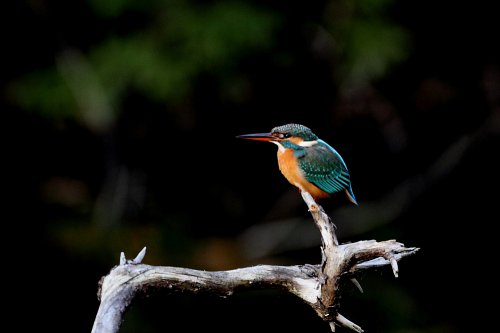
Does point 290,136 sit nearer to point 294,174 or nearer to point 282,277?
point 294,174

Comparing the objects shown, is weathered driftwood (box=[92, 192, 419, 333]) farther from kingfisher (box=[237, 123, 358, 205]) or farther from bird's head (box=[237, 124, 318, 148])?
bird's head (box=[237, 124, 318, 148])

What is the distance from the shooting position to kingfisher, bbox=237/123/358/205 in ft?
9.71

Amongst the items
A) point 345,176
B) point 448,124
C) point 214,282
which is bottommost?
point 214,282

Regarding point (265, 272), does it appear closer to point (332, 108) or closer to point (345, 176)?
point (345, 176)

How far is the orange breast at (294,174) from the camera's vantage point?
2973 millimetres

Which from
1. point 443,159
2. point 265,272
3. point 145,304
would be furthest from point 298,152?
point 443,159

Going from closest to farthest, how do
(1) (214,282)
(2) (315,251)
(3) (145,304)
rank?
(1) (214,282) → (3) (145,304) → (2) (315,251)

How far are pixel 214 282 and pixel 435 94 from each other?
22.2 ft

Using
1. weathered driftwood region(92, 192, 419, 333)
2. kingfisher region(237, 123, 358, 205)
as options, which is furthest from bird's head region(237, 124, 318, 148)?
weathered driftwood region(92, 192, 419, 333)

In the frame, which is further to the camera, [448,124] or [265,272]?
[448,124]

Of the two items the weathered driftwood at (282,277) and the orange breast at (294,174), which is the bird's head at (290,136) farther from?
the weathered driftwood at (282,277)

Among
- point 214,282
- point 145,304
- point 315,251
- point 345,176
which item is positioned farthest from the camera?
point 315,251

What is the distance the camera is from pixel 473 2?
8.98 m

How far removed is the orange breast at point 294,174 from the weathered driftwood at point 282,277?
51 millimetres
